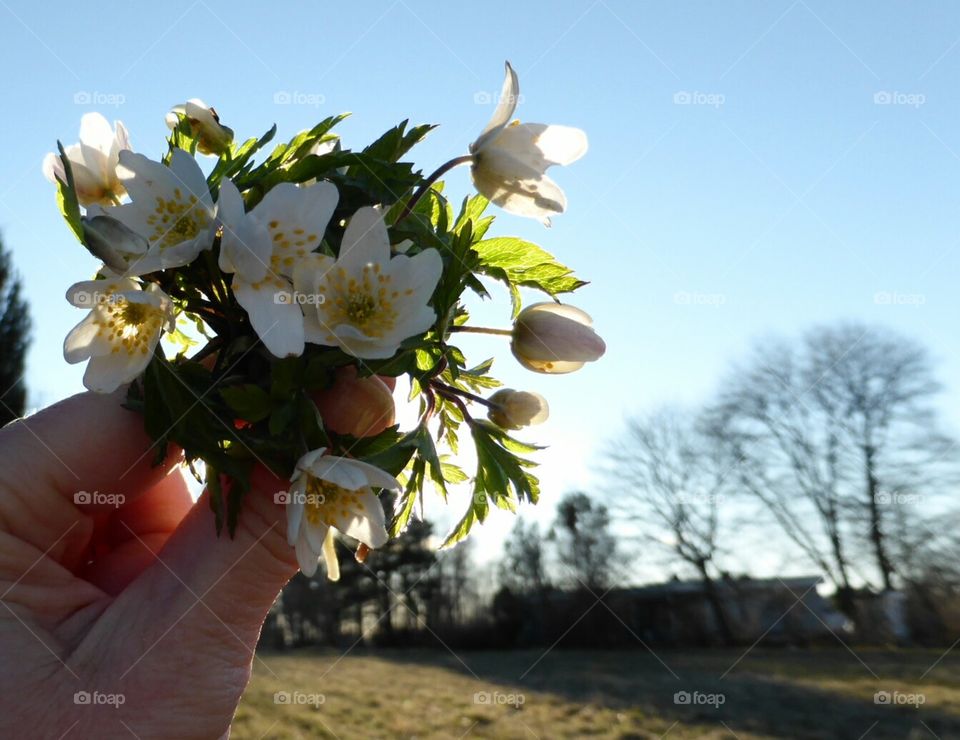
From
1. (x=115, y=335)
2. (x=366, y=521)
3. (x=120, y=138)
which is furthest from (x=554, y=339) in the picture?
(x=120, y=138)

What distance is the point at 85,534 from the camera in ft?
4.75

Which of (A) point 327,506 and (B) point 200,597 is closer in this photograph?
(A) point 327,506

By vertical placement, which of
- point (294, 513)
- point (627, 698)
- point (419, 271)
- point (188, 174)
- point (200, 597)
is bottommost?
point (627, 698)

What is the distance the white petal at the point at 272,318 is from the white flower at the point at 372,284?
0.18 ft

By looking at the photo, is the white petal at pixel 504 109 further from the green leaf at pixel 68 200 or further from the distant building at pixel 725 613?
the distant building at pixel 725 613

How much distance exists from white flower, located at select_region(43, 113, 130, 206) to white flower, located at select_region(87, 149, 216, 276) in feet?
0.63

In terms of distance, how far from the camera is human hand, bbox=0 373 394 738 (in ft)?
4.03

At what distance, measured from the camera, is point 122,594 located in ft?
4.37

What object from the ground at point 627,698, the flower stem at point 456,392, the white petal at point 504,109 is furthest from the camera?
the ground at point 627,698

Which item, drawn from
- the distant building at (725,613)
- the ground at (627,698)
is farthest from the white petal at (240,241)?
the distant building at (725,613)

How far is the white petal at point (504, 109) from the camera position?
1.24 m

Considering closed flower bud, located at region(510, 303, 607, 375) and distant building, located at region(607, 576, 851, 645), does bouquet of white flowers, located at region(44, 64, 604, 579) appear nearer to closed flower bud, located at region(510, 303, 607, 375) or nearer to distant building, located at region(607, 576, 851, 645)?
closed flower bud, located at region(510, 303, 607, 375)

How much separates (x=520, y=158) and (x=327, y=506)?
61 centimetres

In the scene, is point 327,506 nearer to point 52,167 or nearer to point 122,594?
point 122,594
